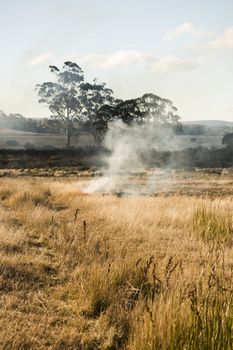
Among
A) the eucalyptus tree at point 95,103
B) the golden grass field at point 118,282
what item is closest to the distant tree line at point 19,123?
the eucalyptus tree at point 95,103

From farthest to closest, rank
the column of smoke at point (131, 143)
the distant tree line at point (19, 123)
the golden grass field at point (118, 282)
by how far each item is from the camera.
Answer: the distant tree line at point (19, 123) → the column of smoke at point (131, 143) → the golden grass field at point (118, 282)

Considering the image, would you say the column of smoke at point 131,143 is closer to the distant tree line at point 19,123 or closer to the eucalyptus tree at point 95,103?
the eucalyptus tree at point 95,103

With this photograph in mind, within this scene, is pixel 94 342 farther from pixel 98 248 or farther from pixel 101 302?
pixel 98 248

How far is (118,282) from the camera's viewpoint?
513cm

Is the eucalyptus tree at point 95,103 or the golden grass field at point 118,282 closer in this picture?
the golden grass field at point 118,282

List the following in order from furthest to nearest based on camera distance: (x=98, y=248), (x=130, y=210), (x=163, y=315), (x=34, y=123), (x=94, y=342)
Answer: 1. (x=34, y=123)
2. (x=130, y=210)
3. (x=98, y=248)
4. (x=94, y=342)
5. (x=163, y=315)

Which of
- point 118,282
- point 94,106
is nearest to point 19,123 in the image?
point 94,106

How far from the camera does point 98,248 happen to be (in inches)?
273

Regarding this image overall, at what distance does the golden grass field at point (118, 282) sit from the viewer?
11.3 feet

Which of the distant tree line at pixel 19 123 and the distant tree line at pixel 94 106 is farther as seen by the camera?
the distant tree line at pixel 19 123

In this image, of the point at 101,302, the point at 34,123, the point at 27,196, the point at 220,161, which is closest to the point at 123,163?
the point at 220,161

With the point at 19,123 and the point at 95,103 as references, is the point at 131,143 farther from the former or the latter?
the point at 19,123

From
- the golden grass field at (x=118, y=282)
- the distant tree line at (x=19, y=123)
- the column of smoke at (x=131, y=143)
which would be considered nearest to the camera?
the golden grass field at (x=118, y=282)

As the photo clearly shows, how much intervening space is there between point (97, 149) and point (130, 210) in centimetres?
4165
